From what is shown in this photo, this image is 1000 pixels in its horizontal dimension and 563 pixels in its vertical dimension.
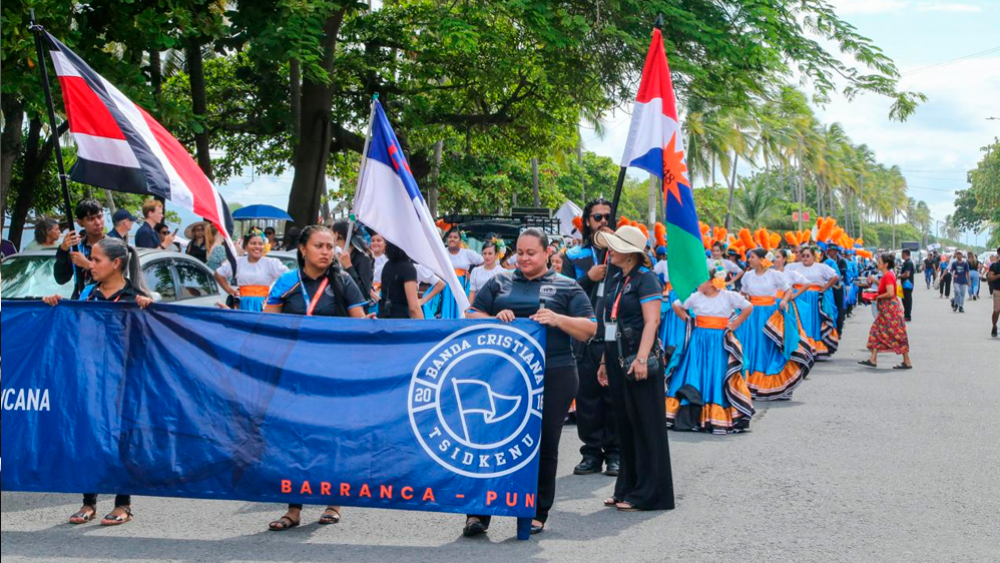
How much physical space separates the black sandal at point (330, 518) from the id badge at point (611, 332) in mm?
1981

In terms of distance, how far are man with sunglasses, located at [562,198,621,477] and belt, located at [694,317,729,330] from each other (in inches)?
97.2

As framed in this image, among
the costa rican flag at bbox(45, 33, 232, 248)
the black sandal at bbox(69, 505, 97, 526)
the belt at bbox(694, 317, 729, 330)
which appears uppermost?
the costa rican flag at bbox(45, 33, 232, 248)

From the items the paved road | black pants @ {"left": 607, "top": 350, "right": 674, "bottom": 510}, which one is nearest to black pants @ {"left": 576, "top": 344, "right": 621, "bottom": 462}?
the paved road

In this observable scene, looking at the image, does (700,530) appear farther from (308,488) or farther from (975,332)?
(975,332)

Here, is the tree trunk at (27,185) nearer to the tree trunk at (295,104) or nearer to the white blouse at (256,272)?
the tree trunk at (295,104)

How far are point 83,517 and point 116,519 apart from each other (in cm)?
20

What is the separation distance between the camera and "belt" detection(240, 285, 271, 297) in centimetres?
1131

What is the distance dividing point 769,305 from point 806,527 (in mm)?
7209

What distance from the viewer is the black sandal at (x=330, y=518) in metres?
6.51

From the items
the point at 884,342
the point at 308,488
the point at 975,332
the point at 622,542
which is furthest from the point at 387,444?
the point at 975,332

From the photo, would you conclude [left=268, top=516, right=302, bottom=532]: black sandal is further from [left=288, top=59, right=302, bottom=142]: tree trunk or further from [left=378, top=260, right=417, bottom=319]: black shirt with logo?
[left=288, top=59, right=302, bottom=142]: tree trunk

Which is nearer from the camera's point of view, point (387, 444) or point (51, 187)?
point (387, 444)

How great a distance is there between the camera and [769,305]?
44.4 feet

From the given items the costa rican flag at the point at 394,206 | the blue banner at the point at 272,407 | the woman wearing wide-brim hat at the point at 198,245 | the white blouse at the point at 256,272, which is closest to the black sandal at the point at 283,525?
the blue banner at the point at 272,407
